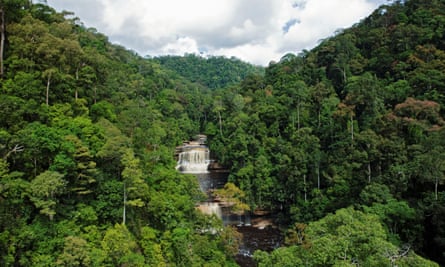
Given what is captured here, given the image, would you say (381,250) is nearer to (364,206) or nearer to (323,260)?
(323,260)

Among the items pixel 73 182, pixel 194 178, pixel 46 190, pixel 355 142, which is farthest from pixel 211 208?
pixel 46 190

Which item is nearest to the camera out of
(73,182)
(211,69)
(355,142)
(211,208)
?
(73,182)

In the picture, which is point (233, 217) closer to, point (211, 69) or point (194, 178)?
point (194, 178)

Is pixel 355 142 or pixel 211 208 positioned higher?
pixel 355 142

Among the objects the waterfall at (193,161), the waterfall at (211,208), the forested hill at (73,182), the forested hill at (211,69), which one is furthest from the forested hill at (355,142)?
the forested hill at (211,69)

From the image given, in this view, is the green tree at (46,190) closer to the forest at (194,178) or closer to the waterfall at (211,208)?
the forest at (194,178)

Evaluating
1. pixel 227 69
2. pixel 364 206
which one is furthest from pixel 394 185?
pixel 227 69

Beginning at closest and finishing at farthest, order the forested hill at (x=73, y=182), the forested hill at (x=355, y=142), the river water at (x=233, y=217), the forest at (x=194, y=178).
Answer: the forest at (x=194, y=178), the forested hill at (x=73, y=182), the forested hill at (x=355, y=142), the river water at (x=233, y=217)

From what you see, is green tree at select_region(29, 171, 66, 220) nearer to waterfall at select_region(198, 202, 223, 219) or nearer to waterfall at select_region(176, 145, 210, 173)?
waterfall at select_region(198, 202, 223, 219)
